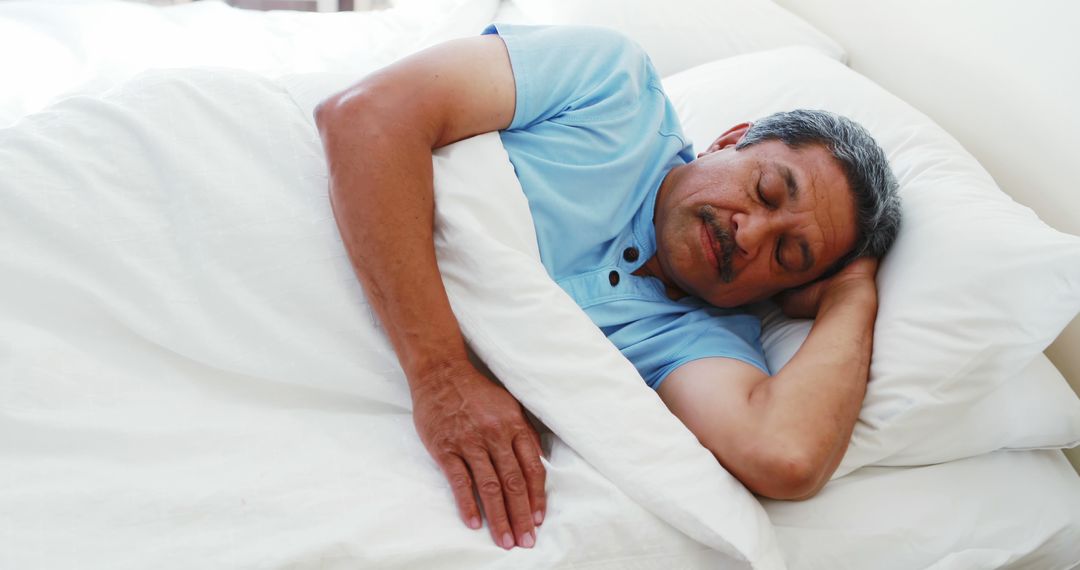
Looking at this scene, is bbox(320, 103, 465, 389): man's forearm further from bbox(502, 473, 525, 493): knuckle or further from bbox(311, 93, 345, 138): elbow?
bbox(502, 473, 525, 493): knuckle

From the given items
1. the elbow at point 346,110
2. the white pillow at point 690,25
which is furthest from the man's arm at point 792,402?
the white pillow at point 690,25

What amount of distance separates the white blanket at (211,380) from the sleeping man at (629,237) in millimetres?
54

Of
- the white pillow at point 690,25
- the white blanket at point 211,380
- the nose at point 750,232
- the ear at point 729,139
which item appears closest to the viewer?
the white blanket at point 211,380

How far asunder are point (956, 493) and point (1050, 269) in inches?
12.2

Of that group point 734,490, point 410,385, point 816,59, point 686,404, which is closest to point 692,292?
point 686,404

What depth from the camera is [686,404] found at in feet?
3.52

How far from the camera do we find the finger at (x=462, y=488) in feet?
2.83

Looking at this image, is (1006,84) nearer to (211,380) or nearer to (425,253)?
(425,253)

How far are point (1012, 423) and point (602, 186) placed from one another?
0.64 metres

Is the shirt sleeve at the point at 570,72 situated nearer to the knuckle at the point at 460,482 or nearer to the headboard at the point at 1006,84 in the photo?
the knuckle at the point at 460,482

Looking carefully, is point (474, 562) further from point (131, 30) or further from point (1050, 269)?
point (131, 30)

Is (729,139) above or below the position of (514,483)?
above

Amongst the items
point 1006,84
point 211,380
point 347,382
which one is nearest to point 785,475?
point 347,382

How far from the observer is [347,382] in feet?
3.19
